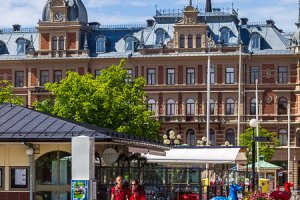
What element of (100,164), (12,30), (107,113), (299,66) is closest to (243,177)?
(100,164)

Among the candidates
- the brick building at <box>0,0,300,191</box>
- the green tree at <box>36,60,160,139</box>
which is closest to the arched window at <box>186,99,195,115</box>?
the brick building at <box>0,0,300,191</box>

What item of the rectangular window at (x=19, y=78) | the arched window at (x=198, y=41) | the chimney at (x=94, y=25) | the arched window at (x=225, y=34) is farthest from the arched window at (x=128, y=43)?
the rectangular window at (x=19, y=78)

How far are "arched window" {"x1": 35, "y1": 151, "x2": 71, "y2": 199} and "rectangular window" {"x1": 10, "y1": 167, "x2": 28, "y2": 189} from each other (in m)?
0.40

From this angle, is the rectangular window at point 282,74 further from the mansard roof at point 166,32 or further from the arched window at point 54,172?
the arched window at point 54,172

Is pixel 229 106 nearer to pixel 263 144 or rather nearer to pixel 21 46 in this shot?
pixel 263 144

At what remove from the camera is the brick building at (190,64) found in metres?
104

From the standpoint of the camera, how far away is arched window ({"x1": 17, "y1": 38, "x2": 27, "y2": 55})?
110 meters

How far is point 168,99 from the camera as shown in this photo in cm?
10588

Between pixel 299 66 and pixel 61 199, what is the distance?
233 ft

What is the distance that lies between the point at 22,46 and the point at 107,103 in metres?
35.3

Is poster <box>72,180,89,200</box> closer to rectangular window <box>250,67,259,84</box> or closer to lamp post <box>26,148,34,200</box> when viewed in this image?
lamp post <box>26,148,34,200</box>

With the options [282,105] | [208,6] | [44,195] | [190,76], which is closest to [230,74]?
[190,76]

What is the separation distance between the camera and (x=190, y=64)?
10550cm

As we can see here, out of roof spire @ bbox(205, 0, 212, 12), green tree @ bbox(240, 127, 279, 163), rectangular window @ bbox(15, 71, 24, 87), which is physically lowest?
green tree @ bbox(240, 127, 279, 163)
